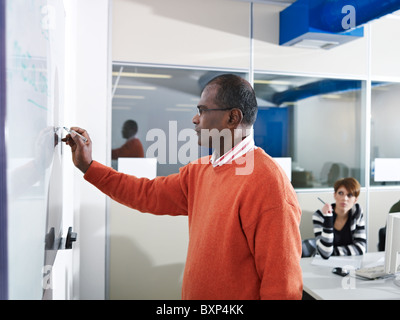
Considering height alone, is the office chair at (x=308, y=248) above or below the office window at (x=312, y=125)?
below

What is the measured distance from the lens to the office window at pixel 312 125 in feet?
10.9

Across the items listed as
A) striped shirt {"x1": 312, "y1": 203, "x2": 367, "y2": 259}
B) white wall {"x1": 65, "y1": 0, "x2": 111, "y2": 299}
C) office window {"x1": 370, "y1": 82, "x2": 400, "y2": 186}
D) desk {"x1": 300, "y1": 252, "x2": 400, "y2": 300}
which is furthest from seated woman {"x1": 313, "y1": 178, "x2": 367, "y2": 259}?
white wall {"x1": 65, "y1": 0, "x2": 111, "y2": 299}

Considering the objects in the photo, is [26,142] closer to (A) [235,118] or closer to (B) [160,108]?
(A) [235,118]

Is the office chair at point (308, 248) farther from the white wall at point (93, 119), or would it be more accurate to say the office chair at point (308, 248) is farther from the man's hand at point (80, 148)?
the man's hand at point (80, 148)

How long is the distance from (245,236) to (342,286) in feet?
3.41

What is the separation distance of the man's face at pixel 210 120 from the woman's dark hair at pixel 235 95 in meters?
0.03

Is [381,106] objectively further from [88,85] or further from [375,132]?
[88,85]

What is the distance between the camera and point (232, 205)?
47.8 inches

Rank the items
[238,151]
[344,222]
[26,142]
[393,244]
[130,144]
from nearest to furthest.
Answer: [26,142] → [238,151] → [393,244] → [344,222] → [130,144]

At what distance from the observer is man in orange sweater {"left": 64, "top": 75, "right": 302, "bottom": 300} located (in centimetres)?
113

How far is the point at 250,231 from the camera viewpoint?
3.84ft

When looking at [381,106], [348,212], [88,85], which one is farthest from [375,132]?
[88,85]

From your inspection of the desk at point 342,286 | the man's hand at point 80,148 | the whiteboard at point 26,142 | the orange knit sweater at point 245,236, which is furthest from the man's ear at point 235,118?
the desk at point 342,286

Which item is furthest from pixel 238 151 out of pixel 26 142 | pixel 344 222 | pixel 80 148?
pixel 344 222
